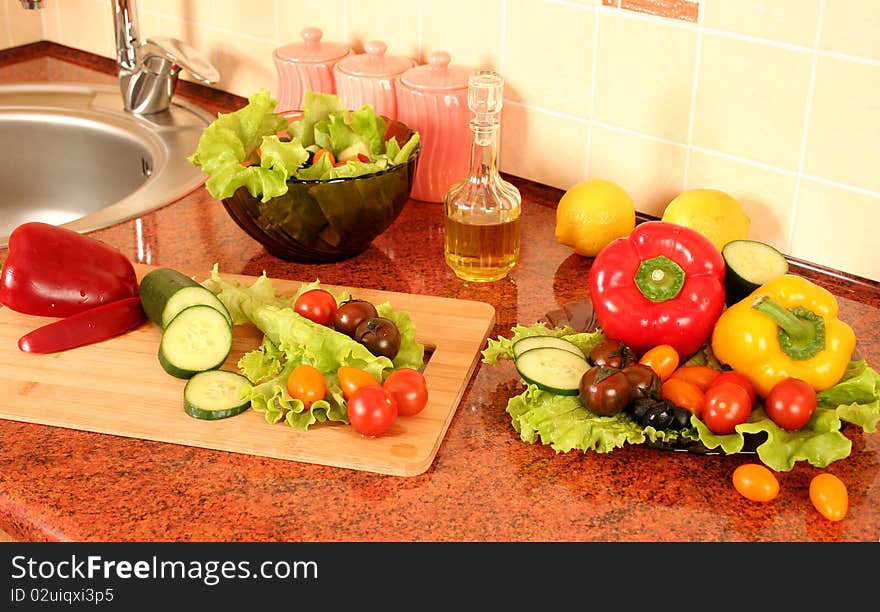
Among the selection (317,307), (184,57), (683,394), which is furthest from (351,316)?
(184,57)

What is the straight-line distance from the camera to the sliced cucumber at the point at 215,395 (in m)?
1.15

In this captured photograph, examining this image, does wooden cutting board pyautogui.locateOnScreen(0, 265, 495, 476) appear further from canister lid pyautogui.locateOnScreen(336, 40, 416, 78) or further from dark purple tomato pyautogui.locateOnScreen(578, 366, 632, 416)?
canister lid pyautogui.locateOnScreen(336, 40, 416, 78)

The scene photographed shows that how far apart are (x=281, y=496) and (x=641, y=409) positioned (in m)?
0.38

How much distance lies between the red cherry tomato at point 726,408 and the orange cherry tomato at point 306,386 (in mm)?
409

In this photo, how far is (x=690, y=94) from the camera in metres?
1.48

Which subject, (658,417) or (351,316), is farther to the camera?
(351,316)

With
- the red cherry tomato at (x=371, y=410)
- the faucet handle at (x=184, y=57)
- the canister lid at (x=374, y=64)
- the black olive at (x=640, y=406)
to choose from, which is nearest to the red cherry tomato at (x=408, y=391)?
the red cherry tomato at (x=371, y=410)

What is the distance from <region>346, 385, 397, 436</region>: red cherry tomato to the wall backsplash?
66cm

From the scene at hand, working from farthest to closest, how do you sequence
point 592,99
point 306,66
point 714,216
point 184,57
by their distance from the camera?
1. point 184,57
2. point 306,66
3. point 592,99
4. point 714,216

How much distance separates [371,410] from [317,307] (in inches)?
8.4

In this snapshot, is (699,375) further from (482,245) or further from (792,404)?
(482,245)

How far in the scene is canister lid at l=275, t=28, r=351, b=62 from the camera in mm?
1748

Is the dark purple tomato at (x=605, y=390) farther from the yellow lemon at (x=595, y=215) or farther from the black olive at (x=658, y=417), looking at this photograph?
the yellow lemon at (x=595, y=215)

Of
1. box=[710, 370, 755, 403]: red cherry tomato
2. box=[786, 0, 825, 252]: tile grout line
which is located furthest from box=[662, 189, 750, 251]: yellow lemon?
box=[710, 370, 755, 403]: red cherry tomato
